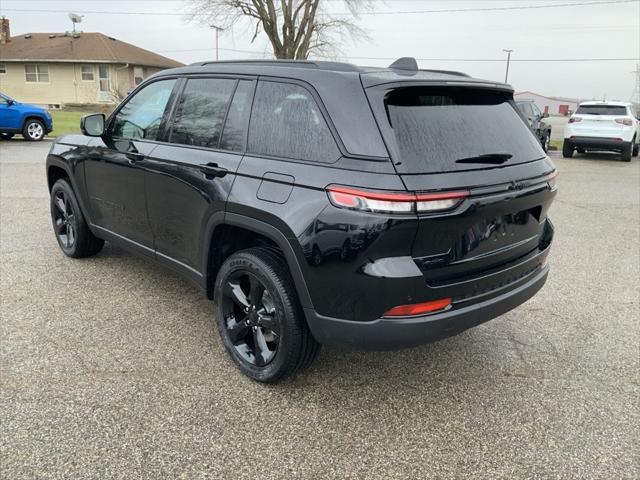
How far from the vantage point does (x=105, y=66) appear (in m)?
36.8

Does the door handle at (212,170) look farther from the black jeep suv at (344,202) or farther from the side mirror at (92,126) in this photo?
the side mirror at (92,126)

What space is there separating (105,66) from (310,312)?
129 ft

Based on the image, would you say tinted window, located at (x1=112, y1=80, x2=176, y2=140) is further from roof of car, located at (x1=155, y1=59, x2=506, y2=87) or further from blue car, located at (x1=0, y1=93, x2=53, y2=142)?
blue car, located at (x1=0, y1=93, x2=53, y2=142)

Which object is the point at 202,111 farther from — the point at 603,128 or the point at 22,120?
the point at 22,120

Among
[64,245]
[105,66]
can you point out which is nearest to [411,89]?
[64,245]

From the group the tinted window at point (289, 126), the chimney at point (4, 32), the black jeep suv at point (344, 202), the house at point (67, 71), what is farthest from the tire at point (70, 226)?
the chimney at point (4, 32)

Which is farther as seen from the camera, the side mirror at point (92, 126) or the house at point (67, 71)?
the house at point (67, 71)

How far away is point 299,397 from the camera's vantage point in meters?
2.97

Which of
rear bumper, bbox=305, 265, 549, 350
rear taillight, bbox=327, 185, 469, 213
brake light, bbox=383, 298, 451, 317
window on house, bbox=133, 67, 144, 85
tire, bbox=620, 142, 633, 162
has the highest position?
window on house, bbox=133, 67, 144, 85

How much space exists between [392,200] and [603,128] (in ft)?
49.7

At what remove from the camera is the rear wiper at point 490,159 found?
8.68 feet

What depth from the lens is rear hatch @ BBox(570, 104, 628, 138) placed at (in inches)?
588

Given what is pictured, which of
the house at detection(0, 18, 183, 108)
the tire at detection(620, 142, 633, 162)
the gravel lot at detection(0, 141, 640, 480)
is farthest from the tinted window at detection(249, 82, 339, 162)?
the house at detection(0, 18, 183, 108)

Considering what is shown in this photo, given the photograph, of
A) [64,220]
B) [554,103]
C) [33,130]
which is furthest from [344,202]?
[554,103]
